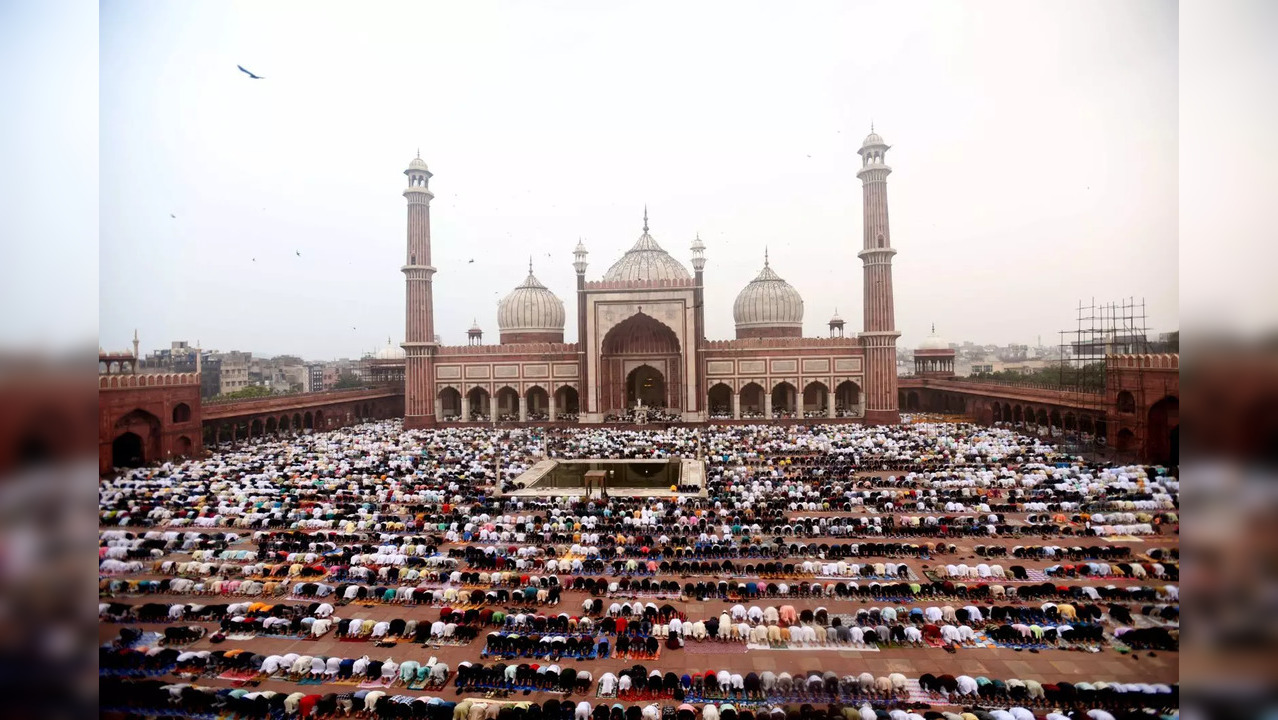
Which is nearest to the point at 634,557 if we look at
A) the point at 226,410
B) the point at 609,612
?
the point at 609,612

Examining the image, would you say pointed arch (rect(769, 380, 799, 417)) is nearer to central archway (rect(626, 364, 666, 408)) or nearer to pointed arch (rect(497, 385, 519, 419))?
central archway (rect(626, 364, 666, 408))

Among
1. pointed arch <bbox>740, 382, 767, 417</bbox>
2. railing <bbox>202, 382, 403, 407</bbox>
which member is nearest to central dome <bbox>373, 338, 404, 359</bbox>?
railing <bbox>202, 382, 403, 407</bbox>

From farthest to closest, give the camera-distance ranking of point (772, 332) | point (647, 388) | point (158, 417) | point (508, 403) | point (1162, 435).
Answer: point (772, 332), point (647, 388), point (508, 403), point (158, 417), point (1162, 435)

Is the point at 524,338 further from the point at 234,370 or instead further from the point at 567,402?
the point at 234,370

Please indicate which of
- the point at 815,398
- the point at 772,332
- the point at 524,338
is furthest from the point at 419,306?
the point at 815,398

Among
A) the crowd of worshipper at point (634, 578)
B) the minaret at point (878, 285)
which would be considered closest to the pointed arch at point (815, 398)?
the minaret at point (878, 285)

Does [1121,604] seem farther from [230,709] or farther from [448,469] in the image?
[448,469]
